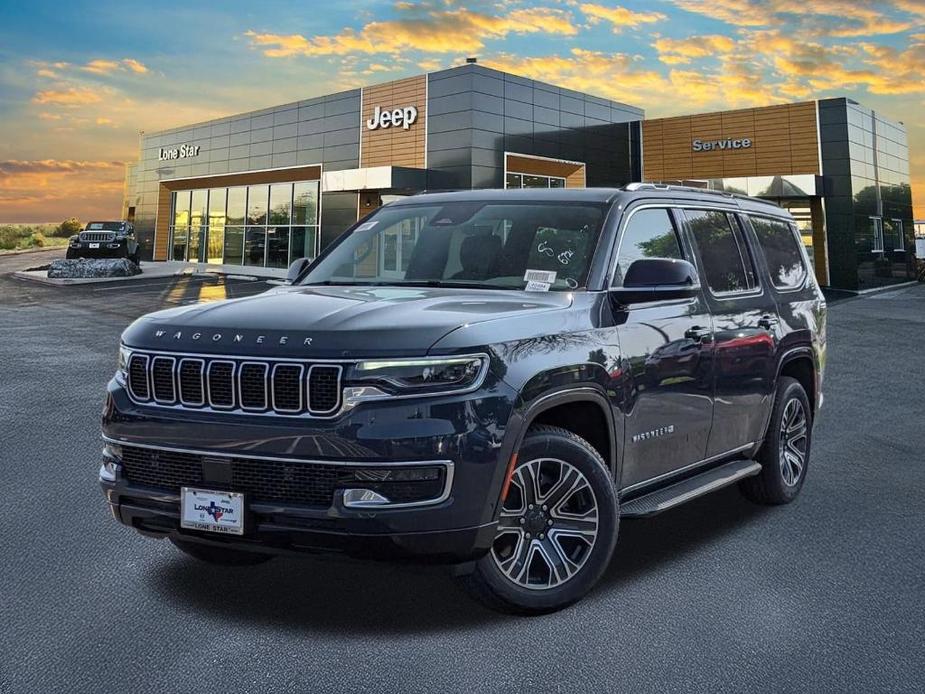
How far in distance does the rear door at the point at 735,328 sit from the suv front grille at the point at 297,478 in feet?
7.67

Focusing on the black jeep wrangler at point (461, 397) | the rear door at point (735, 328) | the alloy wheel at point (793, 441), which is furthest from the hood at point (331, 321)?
the alloy wheel at point (793, 441)

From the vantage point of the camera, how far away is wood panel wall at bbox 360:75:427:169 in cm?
3278

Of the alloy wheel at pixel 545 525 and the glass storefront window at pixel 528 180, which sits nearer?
the alloy wheel at pixel 545 525

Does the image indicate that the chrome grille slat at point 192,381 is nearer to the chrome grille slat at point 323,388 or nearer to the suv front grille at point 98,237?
the chrome grille slat at point 323,388

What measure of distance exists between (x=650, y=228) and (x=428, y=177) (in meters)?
27.5

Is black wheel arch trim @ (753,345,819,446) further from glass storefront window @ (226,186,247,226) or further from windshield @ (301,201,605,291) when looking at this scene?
glass storefront window @ (226,186,247,226)

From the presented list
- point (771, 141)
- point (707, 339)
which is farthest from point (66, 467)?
point (771, 141)

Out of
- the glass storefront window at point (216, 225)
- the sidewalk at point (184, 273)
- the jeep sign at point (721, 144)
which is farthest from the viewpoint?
the glass storefront window at point (216, 225)

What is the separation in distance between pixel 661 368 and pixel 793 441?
2.19 meters

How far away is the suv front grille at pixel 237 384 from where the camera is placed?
3625 millimetres

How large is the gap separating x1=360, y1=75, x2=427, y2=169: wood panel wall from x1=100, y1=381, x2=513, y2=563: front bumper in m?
29.9

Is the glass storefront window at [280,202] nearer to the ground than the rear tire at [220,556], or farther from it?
farther from it

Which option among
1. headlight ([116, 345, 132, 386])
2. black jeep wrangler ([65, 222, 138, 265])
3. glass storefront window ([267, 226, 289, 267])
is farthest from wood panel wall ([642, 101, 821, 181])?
headlight ([116, 345, 132, 386])

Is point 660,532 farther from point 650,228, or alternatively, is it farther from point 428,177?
point 428,177
